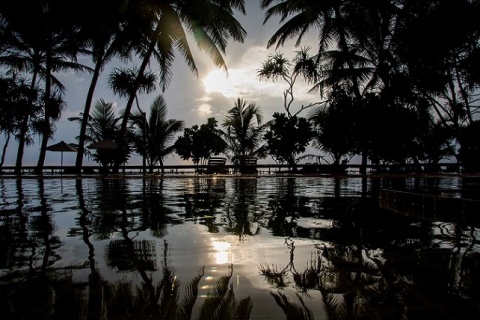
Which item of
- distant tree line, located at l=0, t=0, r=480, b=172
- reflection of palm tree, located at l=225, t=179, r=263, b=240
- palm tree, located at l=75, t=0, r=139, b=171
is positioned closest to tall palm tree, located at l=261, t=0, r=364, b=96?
distant tree line, located at l=0, t=0, r=480, b=172

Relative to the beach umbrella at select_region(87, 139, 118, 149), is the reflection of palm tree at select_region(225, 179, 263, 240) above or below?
below

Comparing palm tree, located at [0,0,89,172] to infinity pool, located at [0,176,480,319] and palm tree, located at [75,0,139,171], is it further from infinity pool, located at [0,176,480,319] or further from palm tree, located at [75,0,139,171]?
infinity pool, located at [0,176,480,319]

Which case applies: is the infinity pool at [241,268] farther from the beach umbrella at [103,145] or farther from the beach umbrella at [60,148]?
the beach umbrella at [60,148]

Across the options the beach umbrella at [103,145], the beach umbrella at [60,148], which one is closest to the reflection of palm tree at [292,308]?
the beach umbrella at [103,145]

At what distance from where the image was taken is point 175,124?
24703mm

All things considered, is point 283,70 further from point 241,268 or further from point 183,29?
point 241,268

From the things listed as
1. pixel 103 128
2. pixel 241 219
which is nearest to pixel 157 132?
pixel 103 128

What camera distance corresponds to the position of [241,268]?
2.27 m

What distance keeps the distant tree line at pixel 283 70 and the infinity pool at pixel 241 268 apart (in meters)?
3.23

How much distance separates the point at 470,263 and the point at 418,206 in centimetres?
243

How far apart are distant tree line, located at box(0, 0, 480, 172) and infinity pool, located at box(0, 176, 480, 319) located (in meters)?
3.23

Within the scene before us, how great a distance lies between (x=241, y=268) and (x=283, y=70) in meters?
18.5

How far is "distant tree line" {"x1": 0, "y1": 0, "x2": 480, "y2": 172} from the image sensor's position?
19.4 feet

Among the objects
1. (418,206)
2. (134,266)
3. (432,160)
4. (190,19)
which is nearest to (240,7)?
(190,19)
